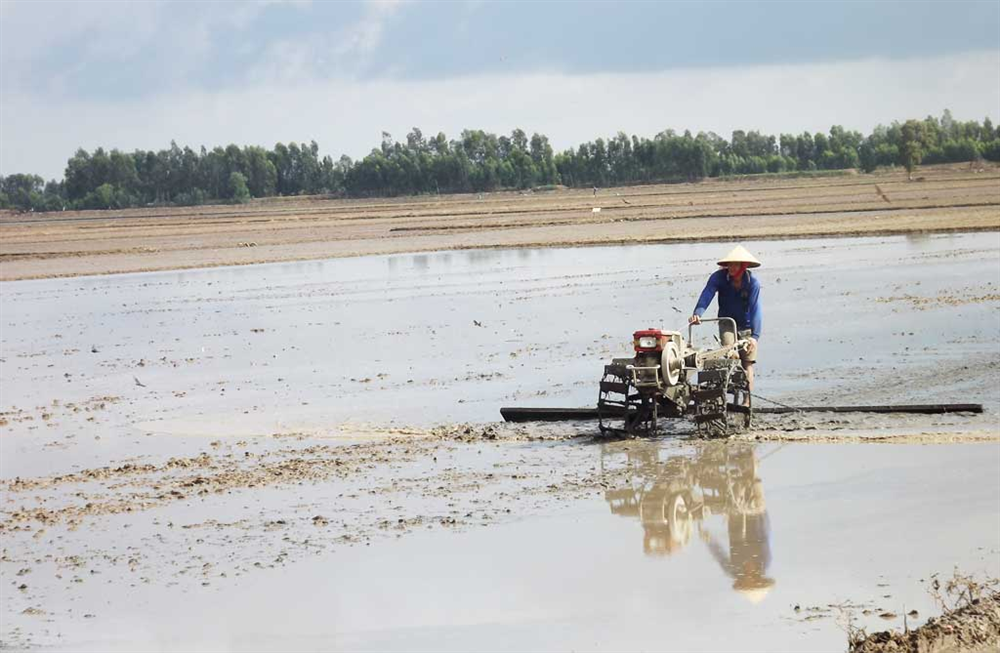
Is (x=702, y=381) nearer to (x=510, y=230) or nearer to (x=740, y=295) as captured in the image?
(x=740, y=295)

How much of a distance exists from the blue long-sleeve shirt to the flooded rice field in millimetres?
1098

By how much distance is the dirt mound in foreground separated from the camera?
642 cm

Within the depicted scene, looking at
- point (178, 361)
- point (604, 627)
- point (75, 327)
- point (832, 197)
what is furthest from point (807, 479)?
point (832, 197)

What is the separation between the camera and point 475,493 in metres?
11.8

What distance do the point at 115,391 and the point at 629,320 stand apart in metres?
9.07

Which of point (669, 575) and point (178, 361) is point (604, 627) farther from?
point (178, 361)

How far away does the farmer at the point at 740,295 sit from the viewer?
46.5 ft

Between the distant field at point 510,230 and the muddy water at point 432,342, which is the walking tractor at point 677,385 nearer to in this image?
the muddy water at point 432,342

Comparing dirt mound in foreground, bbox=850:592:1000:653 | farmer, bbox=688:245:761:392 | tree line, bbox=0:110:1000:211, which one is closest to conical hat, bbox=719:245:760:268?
farmer, bbox=688:245:761:392

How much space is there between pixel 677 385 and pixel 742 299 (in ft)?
5.18

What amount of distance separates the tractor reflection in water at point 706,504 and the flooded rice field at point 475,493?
4 centimetres

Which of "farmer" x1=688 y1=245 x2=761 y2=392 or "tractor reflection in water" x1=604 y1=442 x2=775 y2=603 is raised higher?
"farmer" x1=688 y1=245 x2=761 y2=392

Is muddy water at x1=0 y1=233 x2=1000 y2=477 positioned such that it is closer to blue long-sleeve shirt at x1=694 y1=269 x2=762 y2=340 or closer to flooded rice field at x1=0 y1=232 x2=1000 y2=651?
flooded rice field at x1=0 y1=232 x2=1000 y2=651

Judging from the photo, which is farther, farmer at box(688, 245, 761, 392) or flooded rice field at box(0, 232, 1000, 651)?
farmer at box(688, 245, 761, 392)
